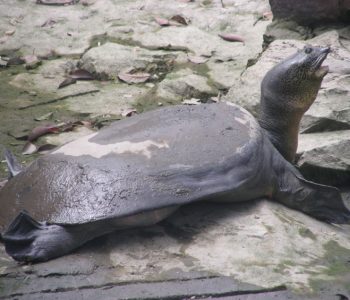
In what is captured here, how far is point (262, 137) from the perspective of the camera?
3.13m

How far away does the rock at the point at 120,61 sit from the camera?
5.22m

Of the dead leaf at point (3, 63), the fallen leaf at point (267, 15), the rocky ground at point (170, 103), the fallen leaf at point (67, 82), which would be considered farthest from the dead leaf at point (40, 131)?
the fallen leaf at point (267, 15)

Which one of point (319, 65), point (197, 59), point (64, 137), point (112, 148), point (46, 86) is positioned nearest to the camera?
point (112, 148)

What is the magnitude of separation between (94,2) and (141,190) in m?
4.44

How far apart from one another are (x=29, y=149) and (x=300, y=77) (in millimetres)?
1692

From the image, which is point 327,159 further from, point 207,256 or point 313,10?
point 313,10

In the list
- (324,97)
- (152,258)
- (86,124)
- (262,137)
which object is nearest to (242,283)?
(152,258)

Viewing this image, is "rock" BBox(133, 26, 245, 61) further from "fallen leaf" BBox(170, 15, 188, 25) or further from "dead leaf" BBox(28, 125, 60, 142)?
"dead leaf" BBox(28, 125, 60, 142)

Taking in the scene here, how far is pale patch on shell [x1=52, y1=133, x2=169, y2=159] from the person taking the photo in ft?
9.05

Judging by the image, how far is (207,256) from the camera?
2.60 metres

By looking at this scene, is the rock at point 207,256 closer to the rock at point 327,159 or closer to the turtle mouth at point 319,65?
the rock at point 327,159

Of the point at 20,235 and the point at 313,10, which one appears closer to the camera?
the point at 20,235

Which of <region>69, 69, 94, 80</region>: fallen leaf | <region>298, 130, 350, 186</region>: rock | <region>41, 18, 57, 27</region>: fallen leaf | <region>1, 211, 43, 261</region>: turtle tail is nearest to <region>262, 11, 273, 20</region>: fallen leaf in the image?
<region>69, 69, 94, 80</region>: fallen leaf

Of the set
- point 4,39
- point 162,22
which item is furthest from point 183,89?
point 4,39
